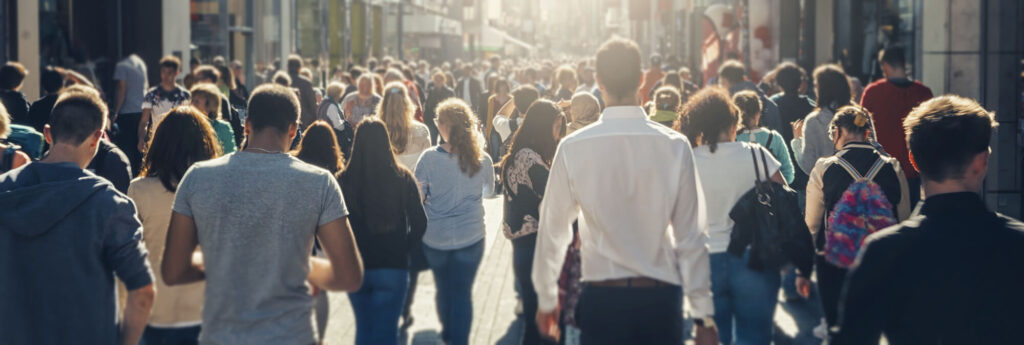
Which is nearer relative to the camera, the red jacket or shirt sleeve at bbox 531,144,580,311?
shirt sleeve at bbox 531,144,580,311

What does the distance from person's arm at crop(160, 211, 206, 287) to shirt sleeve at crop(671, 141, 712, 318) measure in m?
1.57

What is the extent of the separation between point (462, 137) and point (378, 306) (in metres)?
1.33

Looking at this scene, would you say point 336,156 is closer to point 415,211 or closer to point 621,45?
point 415,211

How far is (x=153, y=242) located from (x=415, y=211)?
1.59 m

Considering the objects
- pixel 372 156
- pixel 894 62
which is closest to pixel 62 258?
pixel 372 156

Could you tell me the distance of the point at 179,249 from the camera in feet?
12.1

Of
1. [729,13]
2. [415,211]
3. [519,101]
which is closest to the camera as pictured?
[415,211]

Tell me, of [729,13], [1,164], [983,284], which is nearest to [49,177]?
[1,164]

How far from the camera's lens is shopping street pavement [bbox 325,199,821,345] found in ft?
24.1

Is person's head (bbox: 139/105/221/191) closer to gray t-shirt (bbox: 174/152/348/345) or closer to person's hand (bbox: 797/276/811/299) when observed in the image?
gray t-shirt (bbox: 174/152/348/345)

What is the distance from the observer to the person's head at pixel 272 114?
3.83 metres

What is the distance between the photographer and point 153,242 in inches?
181

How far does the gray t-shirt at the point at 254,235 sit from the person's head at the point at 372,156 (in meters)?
2.11

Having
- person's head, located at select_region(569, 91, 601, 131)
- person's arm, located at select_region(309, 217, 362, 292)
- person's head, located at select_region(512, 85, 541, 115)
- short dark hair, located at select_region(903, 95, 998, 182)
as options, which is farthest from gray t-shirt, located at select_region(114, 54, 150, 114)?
short dark hair, located at select_region(903, 95, 998, 182)
